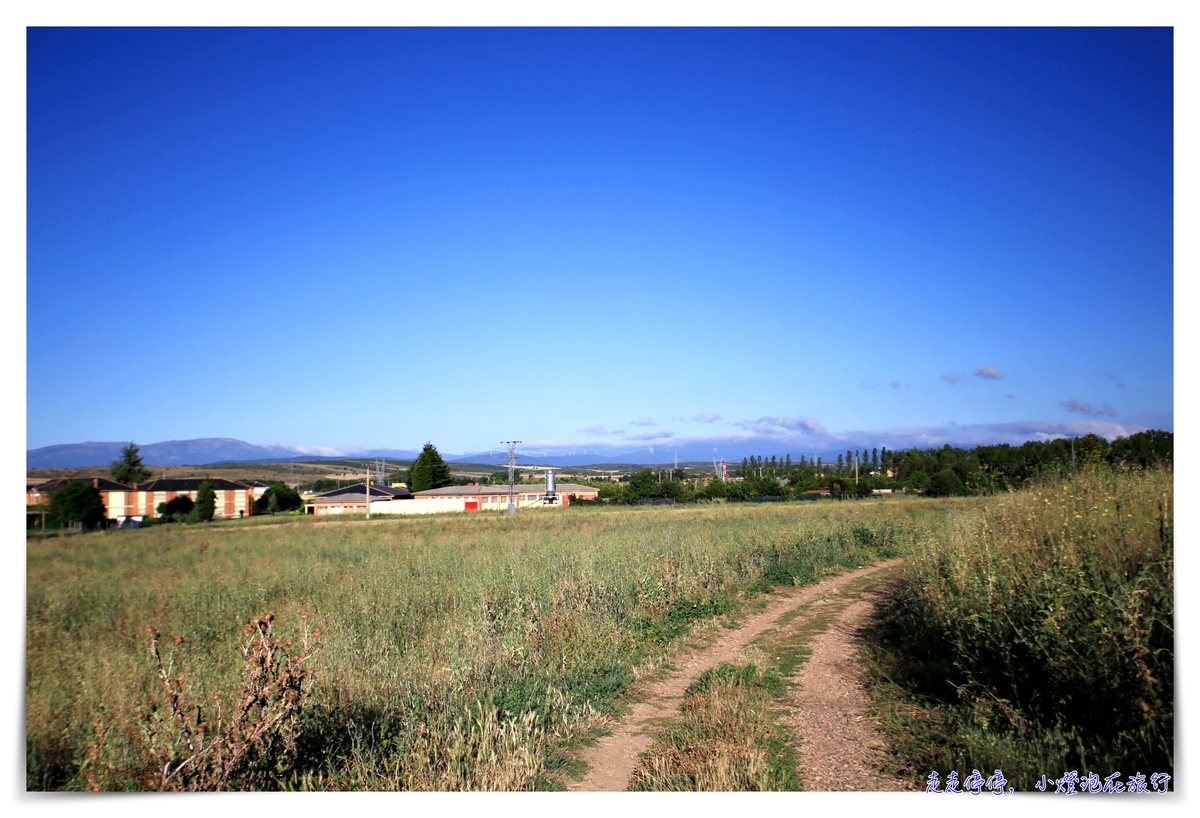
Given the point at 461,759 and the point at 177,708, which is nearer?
the point at 177,708

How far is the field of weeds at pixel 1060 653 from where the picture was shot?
12.9 ft

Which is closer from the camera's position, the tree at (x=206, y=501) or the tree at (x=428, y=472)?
the tree at (x=206, y=501)

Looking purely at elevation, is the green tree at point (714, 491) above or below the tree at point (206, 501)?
below

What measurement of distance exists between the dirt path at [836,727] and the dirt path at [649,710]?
101cm

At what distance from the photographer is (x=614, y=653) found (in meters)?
7.12

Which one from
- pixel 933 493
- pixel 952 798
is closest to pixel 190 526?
pixel 952 798

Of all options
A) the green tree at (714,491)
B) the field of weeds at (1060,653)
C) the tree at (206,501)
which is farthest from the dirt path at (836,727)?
the green tree at (714,491)

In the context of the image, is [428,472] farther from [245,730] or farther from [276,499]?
[245,730]

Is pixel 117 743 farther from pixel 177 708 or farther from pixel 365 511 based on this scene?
pixel 365 511

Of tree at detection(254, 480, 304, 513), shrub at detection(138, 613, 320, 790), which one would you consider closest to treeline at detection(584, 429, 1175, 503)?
shrub at detection(138, 613, 320, 790)

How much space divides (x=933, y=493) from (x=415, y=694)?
33.4m

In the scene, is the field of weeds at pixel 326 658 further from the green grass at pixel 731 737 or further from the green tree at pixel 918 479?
the green tree at pixel 918 479

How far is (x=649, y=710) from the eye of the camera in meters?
5.70

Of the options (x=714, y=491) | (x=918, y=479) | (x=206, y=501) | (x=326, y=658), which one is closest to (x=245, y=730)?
(x=326, y=658)
